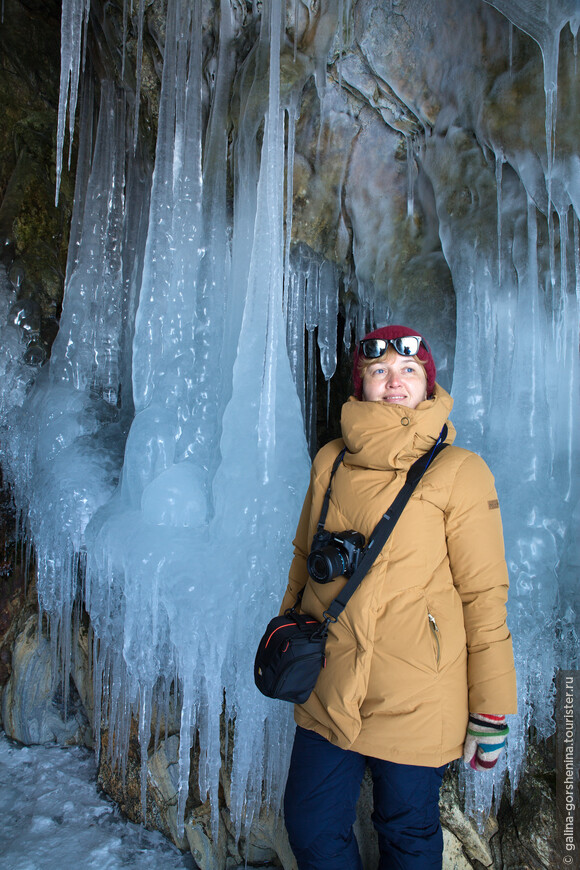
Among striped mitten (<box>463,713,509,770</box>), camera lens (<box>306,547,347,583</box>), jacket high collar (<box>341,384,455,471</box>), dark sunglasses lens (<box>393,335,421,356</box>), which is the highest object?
dark sunglasses lens (<box>393,335,421,356</box>)

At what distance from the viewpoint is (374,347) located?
151 centimetres

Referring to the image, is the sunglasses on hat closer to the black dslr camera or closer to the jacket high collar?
the jacket high collar

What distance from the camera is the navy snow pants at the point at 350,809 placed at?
4.37 ft

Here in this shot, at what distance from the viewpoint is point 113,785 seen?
3.12 metres

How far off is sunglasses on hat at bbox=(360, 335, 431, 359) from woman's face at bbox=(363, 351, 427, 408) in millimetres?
21

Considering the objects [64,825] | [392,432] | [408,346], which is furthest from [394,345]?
[64,825]

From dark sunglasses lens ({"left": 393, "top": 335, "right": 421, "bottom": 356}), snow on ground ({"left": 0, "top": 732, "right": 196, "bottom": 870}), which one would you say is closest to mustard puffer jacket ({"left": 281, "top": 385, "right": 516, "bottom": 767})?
dark sunglasses lens ({"left": 393, "top": 335, "right": 421, "bottom": 356})

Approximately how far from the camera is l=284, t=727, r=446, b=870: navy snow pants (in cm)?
133

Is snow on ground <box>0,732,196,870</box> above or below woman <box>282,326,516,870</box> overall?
below

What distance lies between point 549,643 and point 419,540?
1.46 metres

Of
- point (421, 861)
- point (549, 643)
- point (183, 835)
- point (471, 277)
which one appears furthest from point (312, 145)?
point (183, 835)

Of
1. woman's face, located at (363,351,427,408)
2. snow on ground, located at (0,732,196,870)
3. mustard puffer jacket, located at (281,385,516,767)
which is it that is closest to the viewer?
mustard puffer jacket, located at (281,385,516,767)

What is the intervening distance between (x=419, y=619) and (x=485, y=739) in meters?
0.34

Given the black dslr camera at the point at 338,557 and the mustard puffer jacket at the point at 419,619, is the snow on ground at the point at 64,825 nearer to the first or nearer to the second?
the mustard puffer jacket at the point at 419,619
